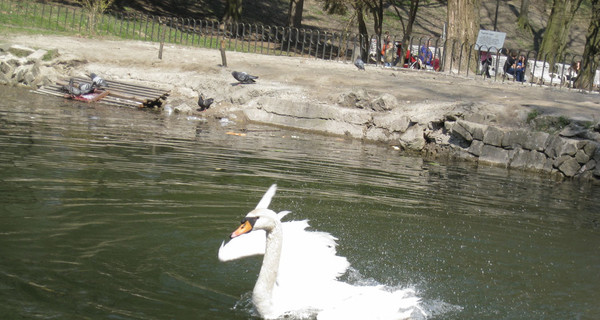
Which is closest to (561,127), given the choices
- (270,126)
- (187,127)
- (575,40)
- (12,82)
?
(270,126)

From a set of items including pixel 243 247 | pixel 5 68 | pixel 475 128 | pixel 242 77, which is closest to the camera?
pixel 243 247

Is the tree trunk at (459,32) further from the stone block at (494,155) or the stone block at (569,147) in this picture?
the stone block at (569,147)

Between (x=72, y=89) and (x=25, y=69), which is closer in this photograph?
(x=72, y=89)

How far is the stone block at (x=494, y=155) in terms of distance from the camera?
15203 millimetres

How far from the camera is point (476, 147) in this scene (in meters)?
15.6

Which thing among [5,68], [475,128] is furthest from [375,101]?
[5,68]

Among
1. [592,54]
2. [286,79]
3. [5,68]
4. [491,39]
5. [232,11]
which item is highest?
[232,11]

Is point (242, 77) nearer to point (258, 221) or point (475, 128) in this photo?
point (475, 128)

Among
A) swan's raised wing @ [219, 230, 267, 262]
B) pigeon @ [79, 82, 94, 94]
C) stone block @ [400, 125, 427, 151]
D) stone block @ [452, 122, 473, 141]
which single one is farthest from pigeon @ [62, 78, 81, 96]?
swan's raised wing @ [219, 230, 267, 262]

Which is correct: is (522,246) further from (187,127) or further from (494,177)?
(187,127)

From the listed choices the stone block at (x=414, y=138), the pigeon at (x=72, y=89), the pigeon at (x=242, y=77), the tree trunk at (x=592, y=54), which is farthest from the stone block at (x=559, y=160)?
the pigeon at (x=72, y=89)

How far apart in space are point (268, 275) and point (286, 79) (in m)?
15.1

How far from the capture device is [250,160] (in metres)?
12.2

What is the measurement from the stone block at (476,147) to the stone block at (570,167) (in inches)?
71.2
